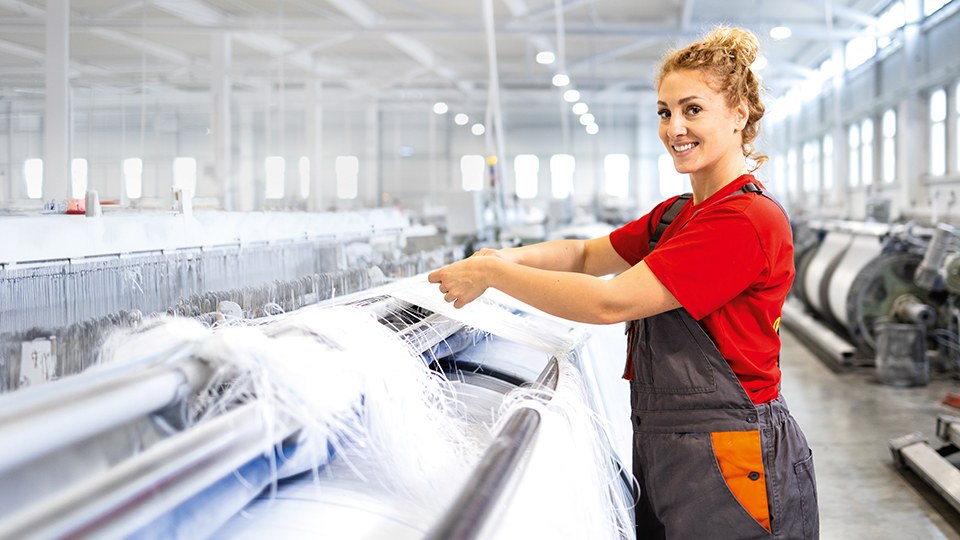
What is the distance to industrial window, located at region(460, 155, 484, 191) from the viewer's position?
7.35m

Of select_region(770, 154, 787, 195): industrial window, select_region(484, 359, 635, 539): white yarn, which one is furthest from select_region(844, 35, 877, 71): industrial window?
select_region(484, 359, 635, 539): white yarn

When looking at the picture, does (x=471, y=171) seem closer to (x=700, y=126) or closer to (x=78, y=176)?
(x=78, y=176)

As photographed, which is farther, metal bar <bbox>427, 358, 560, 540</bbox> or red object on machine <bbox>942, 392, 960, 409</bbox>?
red object on machine <bbox>942, 392, 960, 409</bbox>

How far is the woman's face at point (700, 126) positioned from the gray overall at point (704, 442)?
0.82ft

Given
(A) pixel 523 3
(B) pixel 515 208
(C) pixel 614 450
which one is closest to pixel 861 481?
(C) pixel 614 450

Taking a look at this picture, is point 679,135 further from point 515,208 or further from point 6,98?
point 515,208

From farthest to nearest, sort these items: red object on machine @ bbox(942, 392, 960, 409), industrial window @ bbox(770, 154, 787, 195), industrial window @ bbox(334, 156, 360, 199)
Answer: industrial window @ bbox(770, 154, 787, 195) → industrial window @ bbox(334, 156, 360, 199) → red object on machine @ bbox(942, 392, 960, 409)

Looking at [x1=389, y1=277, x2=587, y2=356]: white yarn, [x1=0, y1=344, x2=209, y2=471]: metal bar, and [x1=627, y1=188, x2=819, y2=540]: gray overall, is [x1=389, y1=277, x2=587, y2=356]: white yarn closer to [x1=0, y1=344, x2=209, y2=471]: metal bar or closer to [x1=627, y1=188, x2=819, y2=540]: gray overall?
[x1=627, y1=188, x2=819, y2=540]: gray overall

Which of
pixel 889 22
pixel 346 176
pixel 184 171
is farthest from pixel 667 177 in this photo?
pixel 184 171

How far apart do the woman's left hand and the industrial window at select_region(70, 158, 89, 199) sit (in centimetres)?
79

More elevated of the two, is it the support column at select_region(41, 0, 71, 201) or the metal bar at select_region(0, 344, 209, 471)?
the support column at select_region(41, 0, 71, 201)

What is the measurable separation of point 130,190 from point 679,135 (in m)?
1.52

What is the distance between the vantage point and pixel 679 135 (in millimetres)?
1278

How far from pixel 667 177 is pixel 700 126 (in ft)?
47.9
